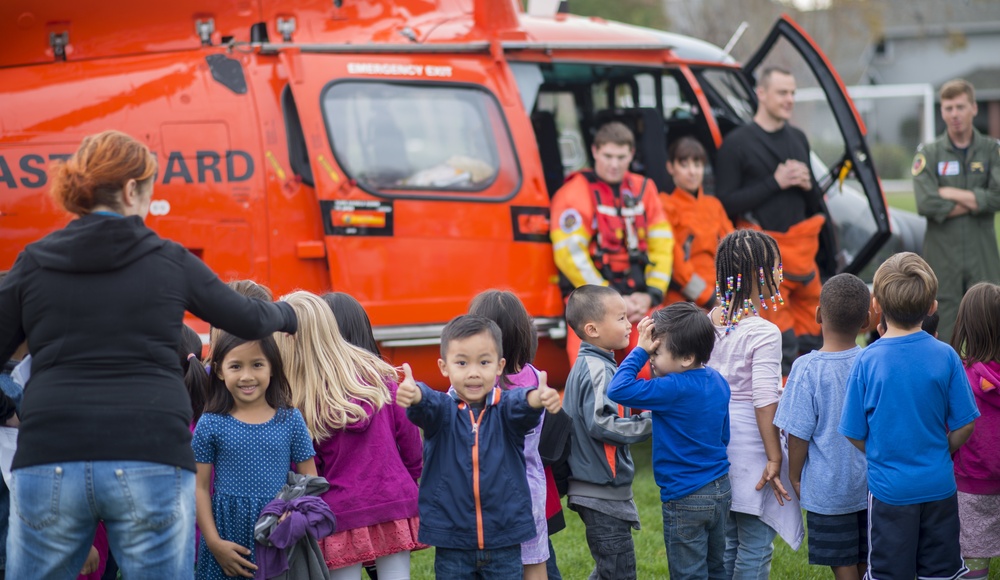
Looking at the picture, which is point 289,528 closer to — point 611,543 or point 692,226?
point 611,543

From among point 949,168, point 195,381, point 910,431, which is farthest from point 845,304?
point 949,168

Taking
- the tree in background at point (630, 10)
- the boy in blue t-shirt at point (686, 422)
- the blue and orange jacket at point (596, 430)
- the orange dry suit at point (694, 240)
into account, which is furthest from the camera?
the tree in background at point (630, 10)

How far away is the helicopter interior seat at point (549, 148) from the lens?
26.8 ft

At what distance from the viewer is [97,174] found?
3152 millimetres

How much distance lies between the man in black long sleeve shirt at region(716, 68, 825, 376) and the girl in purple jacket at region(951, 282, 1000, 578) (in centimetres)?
271

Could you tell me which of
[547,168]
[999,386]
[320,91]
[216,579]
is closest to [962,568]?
[999,386]

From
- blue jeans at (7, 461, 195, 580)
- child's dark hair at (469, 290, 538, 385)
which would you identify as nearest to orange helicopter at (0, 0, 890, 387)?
child's dark hair at (469, 290, 538, 385)

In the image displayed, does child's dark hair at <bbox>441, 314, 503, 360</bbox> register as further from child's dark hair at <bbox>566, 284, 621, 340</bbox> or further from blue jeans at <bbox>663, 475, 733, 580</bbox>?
blue jeans at <bbox>663, 475, 733, 580</bbox>

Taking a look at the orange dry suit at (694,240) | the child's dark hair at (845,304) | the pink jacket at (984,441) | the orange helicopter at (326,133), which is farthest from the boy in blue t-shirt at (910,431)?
the orange dry suit at (694,240)

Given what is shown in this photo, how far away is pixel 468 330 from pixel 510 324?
1.65 feet

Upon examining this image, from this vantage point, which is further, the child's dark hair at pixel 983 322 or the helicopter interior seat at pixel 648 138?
the helicopter interior seat at pixel 648 138

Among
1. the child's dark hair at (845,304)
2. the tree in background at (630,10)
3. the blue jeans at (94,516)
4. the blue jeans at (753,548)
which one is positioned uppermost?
the tree in background at (630,10)

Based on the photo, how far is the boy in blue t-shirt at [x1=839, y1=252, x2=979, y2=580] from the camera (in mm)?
3998

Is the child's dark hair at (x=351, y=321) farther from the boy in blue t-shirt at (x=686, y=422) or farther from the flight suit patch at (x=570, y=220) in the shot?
the flight suit patch at (x=570, y=220)
